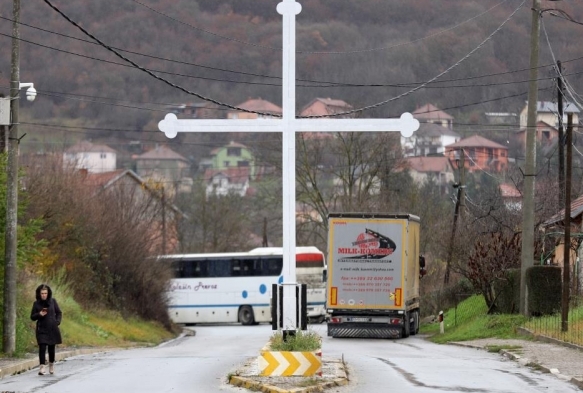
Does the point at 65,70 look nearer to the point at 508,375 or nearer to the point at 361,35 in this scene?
the point at 361,35

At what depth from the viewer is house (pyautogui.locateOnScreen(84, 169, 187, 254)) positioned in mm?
54906

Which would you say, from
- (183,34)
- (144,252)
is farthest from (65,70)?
(144,252)

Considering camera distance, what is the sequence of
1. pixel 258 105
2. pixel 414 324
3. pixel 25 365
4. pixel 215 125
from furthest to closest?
1. pixel 258 105
2. pixel 414 324
3. pixel 25 365
4. pixel 215 125

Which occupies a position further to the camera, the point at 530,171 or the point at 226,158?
the point at 226,158

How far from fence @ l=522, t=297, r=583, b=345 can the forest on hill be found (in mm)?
71797

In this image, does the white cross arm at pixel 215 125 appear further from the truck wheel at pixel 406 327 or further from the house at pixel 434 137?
the house at pixel 434 137

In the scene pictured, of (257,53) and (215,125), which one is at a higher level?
(257,53)

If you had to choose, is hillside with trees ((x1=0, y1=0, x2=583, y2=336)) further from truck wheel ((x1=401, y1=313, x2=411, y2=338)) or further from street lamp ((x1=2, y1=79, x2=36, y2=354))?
truck wheel ((x1=401, y1=313, x2=411, y2=338))

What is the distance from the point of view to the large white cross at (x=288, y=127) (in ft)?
60.4

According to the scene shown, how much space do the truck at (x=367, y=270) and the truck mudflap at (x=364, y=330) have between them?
32mm

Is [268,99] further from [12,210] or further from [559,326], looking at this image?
[12,210]

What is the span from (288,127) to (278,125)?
16 centimetres

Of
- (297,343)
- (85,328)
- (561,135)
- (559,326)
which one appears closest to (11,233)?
(297,343)

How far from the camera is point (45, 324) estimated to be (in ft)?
71.5
